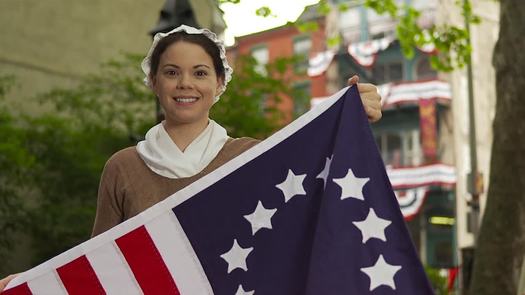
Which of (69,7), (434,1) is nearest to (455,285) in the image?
(69,7)

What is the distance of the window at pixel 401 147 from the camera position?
40.9 metres

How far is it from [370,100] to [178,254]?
794mm

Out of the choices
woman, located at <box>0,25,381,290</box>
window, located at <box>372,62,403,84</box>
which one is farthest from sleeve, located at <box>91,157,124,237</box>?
window, located at <box>372,62,403,84</box>

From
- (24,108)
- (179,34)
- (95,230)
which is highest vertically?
(24,108)

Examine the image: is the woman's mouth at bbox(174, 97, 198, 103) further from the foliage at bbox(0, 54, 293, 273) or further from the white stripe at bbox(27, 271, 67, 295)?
the foliage at bbox(0, 54, 293, 273)

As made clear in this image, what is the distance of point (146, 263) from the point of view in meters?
2.92

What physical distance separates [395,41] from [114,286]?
3961 cm

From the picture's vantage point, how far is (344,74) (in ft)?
145

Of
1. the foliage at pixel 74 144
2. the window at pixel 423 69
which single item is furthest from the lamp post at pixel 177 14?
the window at pixel 423 69

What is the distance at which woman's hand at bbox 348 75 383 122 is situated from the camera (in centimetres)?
294

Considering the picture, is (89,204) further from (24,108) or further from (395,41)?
(395,41)

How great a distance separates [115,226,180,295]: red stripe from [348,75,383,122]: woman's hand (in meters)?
0.81

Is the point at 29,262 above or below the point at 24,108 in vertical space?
below

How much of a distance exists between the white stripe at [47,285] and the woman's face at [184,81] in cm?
66
